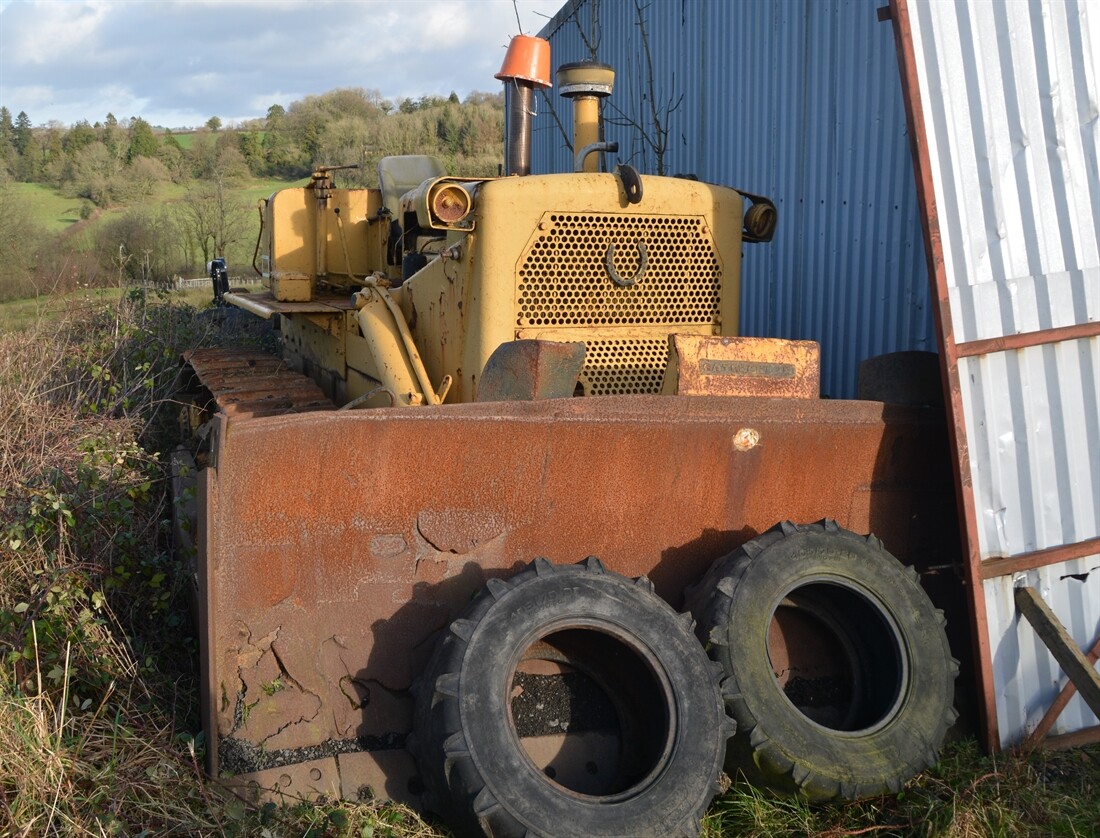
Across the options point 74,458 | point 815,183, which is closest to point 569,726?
point 74,458

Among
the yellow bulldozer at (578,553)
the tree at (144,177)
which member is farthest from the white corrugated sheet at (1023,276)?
the tree at (144,177)

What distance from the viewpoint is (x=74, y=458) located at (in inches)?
223

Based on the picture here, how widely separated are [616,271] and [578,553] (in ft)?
4.60

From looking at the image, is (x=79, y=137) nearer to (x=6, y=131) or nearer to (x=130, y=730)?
(x=6, y=131)

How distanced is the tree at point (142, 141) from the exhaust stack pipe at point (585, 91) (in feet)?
106

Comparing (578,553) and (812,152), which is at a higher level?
(812,152)

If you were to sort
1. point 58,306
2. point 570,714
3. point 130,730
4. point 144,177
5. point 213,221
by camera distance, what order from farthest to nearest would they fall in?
point 144,177 → point 213,221 → point 58,306 → point 570,714 → point 130,730

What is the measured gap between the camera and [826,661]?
4.42 m

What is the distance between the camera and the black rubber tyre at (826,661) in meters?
3.72

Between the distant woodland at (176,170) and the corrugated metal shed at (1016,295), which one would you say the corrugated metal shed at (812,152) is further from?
the distant woodland at (176,170)

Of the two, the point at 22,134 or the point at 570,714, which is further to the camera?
the point at 22,134

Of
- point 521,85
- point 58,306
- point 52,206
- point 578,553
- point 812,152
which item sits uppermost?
point 52,206

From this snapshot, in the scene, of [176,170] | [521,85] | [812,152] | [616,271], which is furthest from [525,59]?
[176,170]

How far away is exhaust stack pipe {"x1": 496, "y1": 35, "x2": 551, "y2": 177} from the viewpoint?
5887 millimetres
